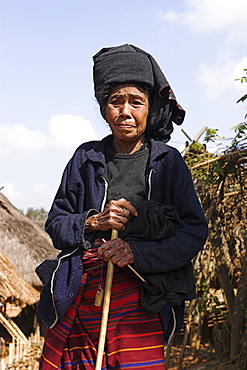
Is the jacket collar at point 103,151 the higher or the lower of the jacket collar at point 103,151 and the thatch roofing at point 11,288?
the lower

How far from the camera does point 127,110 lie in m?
2.21

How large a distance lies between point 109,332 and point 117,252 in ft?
1.04

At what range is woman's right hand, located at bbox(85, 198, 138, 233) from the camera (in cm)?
209

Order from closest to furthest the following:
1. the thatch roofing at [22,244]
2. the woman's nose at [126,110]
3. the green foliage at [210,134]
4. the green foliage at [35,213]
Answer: the woman's nose at [126,110], the green foliage at [210,134], the thatch roofing at [22,244], the green foliage at [35,213]

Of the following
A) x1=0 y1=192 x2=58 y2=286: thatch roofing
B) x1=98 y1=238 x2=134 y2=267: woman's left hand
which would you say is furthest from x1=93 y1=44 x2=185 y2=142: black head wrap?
x1=0 y1=192 x2=58 y2=286: thatch roofing

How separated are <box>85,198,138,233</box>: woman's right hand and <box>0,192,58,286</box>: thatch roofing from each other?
948 centimetres

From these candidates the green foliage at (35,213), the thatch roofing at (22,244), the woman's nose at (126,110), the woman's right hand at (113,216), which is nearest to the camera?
the woman's right hand at (113,216)

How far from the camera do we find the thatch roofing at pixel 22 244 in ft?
37.6

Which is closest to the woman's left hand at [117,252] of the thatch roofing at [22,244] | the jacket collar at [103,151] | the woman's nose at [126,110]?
the jacket collar at [103,151]

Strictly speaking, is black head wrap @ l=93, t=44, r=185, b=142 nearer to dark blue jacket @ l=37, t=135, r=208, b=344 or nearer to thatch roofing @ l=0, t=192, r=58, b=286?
dark blue jacket @ l=37, t=135, r=208, b=344

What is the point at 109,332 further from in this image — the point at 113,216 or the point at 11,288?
the point at 11,288

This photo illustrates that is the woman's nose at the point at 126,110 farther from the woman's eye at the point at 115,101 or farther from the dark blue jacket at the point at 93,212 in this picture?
the dark blue jacket at the point at 93,212

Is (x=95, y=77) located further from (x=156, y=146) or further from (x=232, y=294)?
(x=232, y=294)

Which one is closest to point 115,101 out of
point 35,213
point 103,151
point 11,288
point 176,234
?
point 103,151
